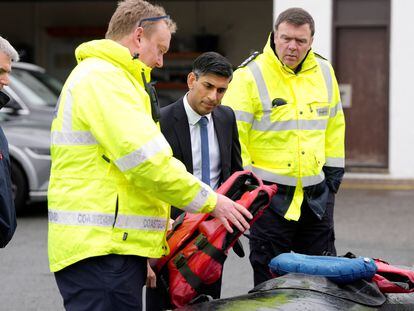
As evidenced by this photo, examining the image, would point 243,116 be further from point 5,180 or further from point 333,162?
point 5,180

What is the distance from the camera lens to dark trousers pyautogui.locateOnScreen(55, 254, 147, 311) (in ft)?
12.4

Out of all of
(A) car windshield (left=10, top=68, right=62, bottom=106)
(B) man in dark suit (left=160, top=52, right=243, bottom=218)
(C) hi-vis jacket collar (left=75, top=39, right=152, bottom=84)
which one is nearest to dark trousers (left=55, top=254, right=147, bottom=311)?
(C) hi-vis jacket collar (left=75, top=39, right=152, bottom=84)

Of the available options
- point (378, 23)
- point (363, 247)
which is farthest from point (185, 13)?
point (363, 247)

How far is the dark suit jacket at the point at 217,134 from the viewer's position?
15.8ft

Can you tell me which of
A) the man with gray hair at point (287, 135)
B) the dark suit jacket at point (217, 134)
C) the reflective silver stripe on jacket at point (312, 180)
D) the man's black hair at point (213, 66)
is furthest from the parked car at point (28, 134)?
the man's black hair at point (213, 66)

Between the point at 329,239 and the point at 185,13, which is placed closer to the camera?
the point at 329,239

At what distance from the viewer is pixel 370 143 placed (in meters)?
A: 14.6

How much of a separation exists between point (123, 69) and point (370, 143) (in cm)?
1122

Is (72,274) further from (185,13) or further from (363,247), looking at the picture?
(185,13)

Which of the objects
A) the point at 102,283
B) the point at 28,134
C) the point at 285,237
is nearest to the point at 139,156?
the point at 102,283

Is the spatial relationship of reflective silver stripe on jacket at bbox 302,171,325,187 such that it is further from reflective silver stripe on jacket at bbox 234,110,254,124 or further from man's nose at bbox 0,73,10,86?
man's nose at bbox 0,73,10,86

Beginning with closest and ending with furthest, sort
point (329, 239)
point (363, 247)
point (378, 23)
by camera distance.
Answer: point (329, 239) → point (363, 247) → point (378, 23)

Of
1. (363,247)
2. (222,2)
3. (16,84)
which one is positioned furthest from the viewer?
(222,2)

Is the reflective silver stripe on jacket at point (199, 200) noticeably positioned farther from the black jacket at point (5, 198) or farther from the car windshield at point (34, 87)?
the car windshield at point (34, 87)
